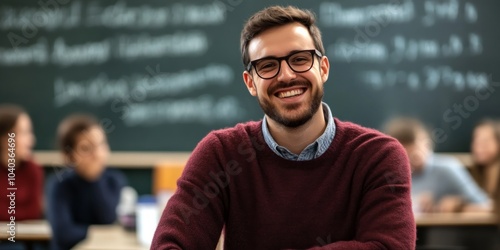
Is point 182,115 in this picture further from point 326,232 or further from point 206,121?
point 326,232

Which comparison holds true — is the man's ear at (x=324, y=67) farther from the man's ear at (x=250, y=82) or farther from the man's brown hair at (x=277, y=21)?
the man's ear at (x=250, y=82)

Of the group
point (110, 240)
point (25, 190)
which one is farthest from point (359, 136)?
point (25, 190)

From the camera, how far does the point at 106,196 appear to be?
3.79 meters

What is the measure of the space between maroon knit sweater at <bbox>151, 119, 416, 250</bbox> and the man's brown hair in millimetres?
264

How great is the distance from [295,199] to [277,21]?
455 millimetres

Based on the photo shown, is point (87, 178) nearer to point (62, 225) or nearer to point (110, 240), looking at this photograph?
point (62, 225)

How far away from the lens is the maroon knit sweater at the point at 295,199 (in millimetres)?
1602

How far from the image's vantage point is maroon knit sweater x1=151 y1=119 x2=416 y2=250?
5.26ft

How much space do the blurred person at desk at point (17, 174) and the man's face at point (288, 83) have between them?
2.51 m

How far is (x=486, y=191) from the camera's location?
4.34m

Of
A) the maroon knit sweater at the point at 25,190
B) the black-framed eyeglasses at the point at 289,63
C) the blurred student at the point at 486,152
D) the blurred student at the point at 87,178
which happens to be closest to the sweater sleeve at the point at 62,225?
the blurred student at the point at 87,178

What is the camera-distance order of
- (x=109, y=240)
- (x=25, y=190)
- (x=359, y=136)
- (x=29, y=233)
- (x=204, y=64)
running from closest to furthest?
1. (x=359, y=136)
2. (x=109, y=240)
3. (x=29, y=233)
4. (x=25, y=190)
5. (x=204, y=64)

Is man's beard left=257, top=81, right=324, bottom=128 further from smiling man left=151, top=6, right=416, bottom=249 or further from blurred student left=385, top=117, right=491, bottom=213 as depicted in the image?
blurred student left=385, top=117, right=491, bottom=213

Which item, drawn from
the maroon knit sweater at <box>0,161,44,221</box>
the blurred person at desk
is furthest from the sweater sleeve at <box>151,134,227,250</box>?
the maroon knit sweater at <box>0,161,44,221</box>
